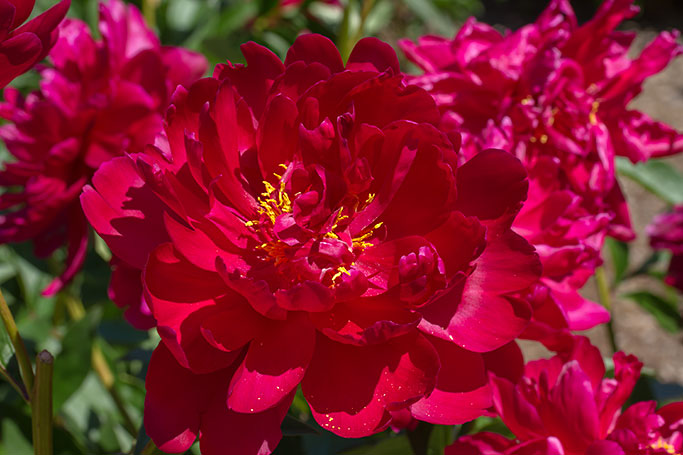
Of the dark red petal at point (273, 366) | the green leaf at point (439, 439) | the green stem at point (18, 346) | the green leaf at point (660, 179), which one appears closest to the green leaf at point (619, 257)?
the green leaf at point (660, 179)

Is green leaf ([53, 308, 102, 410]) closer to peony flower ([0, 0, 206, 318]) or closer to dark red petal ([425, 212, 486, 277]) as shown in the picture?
peony flower ([0, 0, 206, 318])

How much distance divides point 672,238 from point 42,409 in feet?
3.49

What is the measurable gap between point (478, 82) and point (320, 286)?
373mm

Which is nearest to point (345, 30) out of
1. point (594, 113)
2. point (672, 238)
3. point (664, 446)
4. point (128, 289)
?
point (594, 113)

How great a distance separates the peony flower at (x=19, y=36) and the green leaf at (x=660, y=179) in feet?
2.88

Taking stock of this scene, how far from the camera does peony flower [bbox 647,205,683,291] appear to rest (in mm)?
1259

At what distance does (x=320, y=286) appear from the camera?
1.67 feet

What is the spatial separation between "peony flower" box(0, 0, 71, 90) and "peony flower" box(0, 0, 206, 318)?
0.96 feet

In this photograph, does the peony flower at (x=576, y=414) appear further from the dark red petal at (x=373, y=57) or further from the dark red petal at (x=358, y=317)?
the dark red petal at (x=373, y=57)

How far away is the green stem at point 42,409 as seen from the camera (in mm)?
566

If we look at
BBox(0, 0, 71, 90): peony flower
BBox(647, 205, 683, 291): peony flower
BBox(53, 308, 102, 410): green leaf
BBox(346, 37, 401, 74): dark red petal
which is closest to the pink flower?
BBox(346, 37, 401, 74): dark red petal

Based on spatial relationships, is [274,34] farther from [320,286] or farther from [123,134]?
[320,286]

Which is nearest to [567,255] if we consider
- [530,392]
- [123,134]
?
[530,392]

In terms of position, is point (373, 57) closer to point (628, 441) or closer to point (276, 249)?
point (276, 249)
